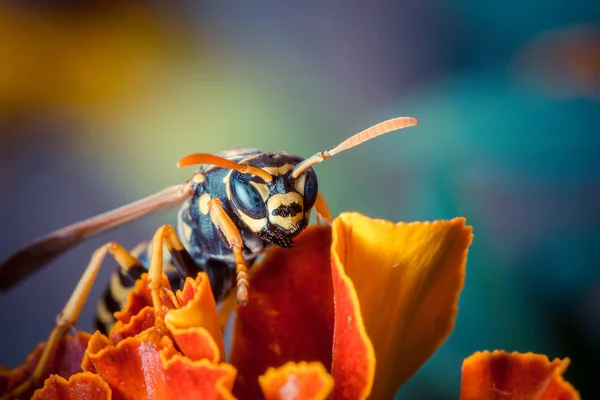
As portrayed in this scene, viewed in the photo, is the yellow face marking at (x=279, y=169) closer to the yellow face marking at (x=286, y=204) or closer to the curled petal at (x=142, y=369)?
the yellow face marking at (x=286, y=204)

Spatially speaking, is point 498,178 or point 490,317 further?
point 498,178

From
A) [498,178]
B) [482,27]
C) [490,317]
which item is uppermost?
[482,27]

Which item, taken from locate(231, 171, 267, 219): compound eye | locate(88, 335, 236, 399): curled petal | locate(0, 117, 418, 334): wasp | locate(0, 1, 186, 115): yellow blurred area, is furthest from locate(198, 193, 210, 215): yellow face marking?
locate(0, 1, 186, 115): yellow blurred area

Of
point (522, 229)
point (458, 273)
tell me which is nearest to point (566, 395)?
point (458, 273)

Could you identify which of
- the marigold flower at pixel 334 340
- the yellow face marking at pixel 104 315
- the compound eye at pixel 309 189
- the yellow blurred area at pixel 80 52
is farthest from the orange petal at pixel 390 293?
the yellow blurred area at pixel 80 52

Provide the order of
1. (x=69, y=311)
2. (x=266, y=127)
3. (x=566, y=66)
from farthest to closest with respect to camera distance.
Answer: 1. (x=266, y=127)
2. (x=566, y=66)
3. (x=69, y=311)

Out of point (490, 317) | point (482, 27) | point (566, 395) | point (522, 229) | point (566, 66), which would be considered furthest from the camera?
point (482, 27)

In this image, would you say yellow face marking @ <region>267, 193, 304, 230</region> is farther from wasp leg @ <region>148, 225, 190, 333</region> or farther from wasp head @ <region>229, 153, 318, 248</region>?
wasp leg @ <region>148, 225, 190, 333</region>

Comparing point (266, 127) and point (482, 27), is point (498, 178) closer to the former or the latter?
point (482, 27)
